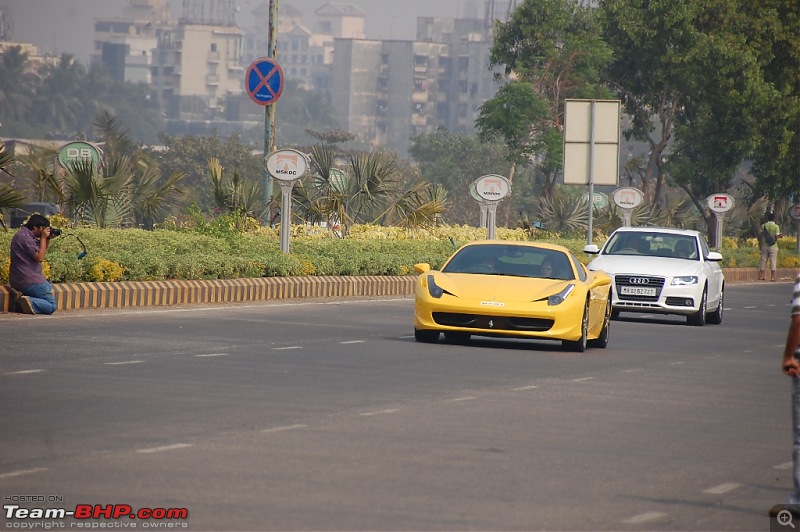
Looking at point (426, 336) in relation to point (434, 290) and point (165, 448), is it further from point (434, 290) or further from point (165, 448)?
point (165, 448)

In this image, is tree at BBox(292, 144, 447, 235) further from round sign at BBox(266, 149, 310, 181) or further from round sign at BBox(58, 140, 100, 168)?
round sign at BBox(58, 140, 100, 168)

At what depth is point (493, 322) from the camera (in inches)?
726

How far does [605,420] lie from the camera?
1239cm

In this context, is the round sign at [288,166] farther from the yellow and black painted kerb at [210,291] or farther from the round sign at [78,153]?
the round sign at [78,153]

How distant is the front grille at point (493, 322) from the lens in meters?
18.4

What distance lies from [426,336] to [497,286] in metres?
1.05

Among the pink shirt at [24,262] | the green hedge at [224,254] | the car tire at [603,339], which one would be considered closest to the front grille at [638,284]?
the green hedge at [224,254]

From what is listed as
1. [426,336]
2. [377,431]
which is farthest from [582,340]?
[377,431]

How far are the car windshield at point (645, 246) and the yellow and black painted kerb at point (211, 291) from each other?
15.3 ft

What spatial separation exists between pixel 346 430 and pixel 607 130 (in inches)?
989

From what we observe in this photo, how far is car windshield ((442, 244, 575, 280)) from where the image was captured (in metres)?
19.6

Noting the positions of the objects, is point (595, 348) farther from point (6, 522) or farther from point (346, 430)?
point (6, 522)

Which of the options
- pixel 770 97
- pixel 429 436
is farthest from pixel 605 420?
pixel 770 97

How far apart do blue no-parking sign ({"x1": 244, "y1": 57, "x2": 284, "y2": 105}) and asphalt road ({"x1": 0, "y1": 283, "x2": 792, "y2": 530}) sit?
10586mm
